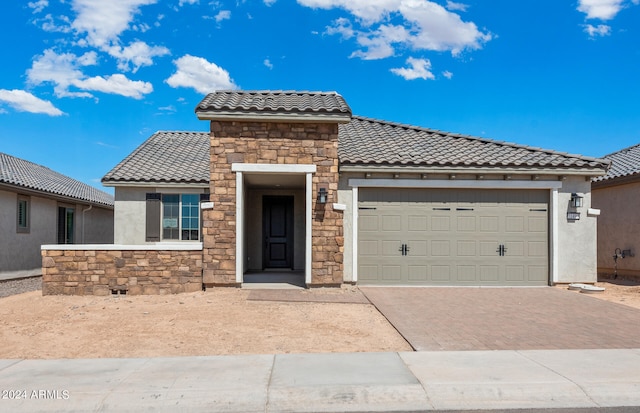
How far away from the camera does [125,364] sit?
5.55 meters

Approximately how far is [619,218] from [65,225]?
68.6 feet

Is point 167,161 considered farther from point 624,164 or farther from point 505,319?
point 624,164

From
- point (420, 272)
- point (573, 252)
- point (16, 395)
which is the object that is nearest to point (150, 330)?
point (16, 395)

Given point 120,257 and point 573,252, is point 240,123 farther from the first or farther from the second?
point 573,252

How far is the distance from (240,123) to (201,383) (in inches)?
291

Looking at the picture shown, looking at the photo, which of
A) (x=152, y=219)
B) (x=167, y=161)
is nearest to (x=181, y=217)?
(x=152, y=219)

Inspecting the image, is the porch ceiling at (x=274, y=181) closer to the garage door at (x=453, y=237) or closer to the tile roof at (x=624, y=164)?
the garage door at (x=453, y=237)

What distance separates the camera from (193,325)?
25.3ft

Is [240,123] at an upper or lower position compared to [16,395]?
upper

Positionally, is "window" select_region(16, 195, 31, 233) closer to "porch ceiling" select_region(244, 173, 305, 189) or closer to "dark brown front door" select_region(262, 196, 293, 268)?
"porch ceiling" select_region(244, 173, 305, 189)

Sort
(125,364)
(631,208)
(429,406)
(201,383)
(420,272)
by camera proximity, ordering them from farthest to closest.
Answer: (631,208) → (420,272) → (125,364) → (201,383) → (429,406)

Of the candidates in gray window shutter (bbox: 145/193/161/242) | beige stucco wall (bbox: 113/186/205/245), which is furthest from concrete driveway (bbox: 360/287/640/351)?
beige stucco wall (bbox: 113/186/205/245)

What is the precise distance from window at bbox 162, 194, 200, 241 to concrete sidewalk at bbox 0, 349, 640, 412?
9077 mm

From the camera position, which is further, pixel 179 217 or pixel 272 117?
pixel 179 217
